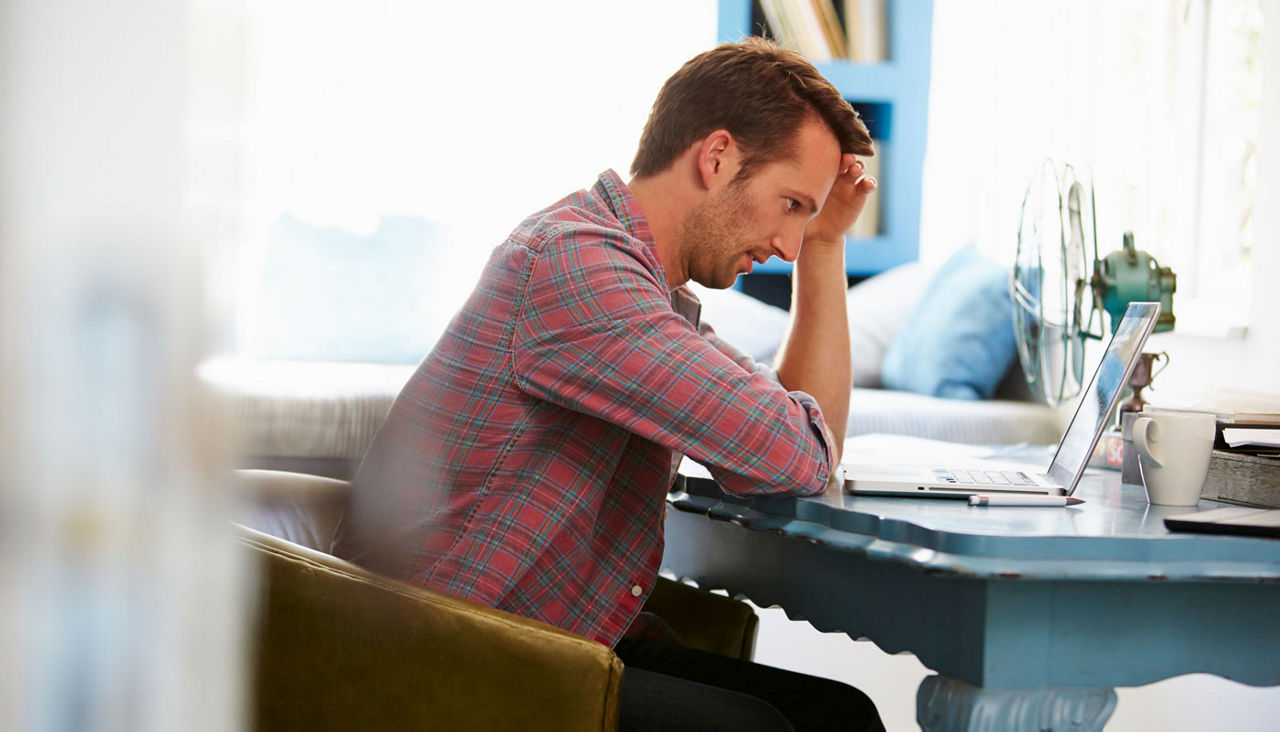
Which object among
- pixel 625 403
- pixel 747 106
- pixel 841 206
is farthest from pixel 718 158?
pixel 625 403

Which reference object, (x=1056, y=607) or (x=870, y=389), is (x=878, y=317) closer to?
(x=870, y=389)

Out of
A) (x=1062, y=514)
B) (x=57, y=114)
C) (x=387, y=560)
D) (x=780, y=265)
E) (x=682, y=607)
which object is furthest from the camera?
(x=780, y=265)

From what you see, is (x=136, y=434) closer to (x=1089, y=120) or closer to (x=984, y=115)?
(x=1089, y=120)

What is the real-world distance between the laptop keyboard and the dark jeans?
28 centimetres

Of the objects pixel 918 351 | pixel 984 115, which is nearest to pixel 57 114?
pixel 918 351

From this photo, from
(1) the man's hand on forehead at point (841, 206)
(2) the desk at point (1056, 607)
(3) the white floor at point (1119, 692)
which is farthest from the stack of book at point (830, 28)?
(2) the desk at point (1056, 607)

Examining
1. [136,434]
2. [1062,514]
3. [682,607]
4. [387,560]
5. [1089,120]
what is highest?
[1089,120]

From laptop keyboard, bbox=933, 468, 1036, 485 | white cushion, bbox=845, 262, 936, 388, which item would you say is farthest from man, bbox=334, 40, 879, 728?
white cushion, bbox=845, 262, 936, 388

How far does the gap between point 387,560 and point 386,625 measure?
0.98ft

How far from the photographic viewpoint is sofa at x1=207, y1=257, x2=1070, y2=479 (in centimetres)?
284

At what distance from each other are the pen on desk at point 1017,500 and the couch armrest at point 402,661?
371 mm

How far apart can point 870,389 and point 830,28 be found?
116 cm

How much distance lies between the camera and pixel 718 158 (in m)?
1.38

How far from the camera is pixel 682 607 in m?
1.53
